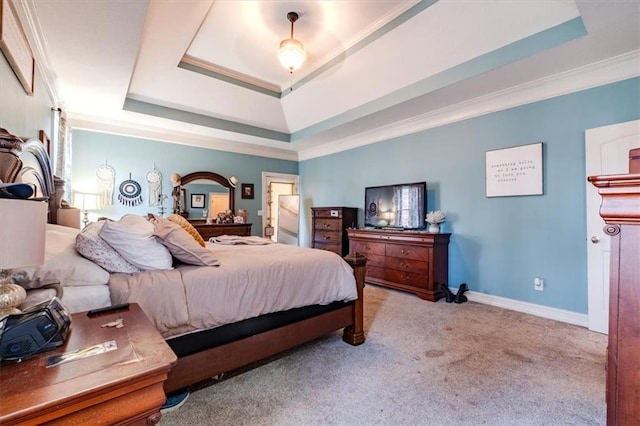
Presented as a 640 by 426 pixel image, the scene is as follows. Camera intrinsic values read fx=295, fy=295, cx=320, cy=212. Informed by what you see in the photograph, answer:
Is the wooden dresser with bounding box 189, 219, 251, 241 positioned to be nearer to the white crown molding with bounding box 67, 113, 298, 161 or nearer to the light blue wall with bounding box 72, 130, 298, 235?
the light blue wall with bounding box 72, 130, 298, 235

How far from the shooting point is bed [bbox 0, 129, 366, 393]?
145cm

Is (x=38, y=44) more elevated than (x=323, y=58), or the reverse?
(x=323, y=58)

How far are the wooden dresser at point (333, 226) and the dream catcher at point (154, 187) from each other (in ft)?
9.08

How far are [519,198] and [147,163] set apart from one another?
5.54 metres

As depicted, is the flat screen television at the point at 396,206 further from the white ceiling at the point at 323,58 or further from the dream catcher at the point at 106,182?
the dream catcher at the point at 106,182

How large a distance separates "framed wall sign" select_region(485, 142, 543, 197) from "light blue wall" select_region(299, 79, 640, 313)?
71 millimetres

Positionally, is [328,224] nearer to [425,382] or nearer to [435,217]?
[435,217]

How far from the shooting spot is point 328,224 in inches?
215

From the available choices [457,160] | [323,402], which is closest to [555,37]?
[457,160]

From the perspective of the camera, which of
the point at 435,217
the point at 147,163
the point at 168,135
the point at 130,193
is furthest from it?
the point at 168,135

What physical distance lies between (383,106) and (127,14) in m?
2.91

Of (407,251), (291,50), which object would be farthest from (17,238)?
(407,251)

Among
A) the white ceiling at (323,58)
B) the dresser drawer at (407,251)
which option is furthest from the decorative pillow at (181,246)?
the dresser drawer at (407,251)

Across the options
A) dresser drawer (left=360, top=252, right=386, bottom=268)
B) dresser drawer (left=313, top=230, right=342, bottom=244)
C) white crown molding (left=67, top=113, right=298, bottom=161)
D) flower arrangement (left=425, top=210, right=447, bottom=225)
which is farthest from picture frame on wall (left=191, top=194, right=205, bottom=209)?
flower arrangement (left=425, top=210, right=447, bottom=225)
